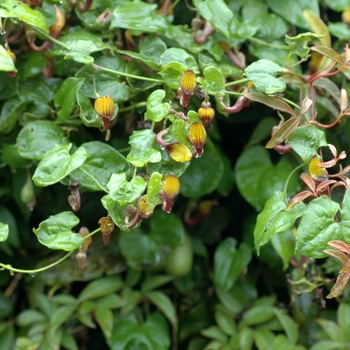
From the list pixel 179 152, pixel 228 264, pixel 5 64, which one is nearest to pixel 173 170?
pixel 179 152

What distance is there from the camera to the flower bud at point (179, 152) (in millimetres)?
569

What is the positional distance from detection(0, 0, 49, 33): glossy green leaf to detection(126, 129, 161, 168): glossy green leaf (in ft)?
0.73

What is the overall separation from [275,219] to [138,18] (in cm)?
37

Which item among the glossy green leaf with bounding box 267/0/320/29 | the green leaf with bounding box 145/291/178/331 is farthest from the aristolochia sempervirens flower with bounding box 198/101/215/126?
the green leaf with bounding box 145/291/178/331

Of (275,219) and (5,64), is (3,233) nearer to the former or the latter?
(5,64)

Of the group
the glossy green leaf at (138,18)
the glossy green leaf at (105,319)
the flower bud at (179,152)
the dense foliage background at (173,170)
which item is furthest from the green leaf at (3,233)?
the glossy green leaf at (105,319)

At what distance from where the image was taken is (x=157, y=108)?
1.90 feet

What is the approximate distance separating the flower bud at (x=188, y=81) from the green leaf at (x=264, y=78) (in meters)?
0.07

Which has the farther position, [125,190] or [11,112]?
[11,112]

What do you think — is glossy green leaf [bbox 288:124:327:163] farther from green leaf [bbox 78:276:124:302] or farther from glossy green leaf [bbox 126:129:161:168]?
green leaf [bbox 78:276:124:302]

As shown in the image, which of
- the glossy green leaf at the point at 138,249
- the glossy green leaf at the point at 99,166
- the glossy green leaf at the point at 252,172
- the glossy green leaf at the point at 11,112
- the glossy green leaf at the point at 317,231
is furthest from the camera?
the glossy green leaf at the point at 138,249

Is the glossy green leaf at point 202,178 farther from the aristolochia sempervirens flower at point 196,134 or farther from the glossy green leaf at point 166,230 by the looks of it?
the aristolochia sempervirens flower at point 196,134

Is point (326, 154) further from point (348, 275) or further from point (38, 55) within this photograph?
point (38, 55)

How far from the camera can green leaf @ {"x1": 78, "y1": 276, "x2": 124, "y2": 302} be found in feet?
3.27
